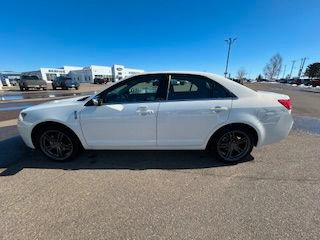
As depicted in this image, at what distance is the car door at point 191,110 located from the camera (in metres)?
3.45

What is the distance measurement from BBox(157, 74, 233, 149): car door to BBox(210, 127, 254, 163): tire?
23cm

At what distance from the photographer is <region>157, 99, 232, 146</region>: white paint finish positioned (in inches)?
135

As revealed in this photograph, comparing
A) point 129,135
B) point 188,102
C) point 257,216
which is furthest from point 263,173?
point 129,135

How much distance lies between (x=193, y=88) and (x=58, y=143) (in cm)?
258

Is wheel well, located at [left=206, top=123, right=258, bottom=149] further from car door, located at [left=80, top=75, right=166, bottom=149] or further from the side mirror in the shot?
the side mirror

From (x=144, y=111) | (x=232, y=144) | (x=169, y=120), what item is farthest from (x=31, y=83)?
(x=232, y=144)

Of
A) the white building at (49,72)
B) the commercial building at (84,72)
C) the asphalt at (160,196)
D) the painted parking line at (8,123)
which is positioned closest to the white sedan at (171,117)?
the asphalt at (160,196)

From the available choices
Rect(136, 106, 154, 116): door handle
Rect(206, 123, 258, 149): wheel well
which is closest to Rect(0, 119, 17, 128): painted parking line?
Rect(136, 106, 154, 116): door handle

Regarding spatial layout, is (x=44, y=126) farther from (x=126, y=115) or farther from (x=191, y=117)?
(x=191, y=117)

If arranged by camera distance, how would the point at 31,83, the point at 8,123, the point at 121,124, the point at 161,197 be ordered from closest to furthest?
the point at 161,197, the point at 121,124, the point at 8,123, the point at 31,83

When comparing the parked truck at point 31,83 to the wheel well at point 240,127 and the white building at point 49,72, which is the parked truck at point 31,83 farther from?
the white building at point 49,72

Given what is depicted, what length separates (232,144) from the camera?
146 inches

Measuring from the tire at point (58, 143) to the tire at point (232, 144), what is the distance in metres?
2.44

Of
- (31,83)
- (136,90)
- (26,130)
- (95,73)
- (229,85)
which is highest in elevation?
(229,85)
